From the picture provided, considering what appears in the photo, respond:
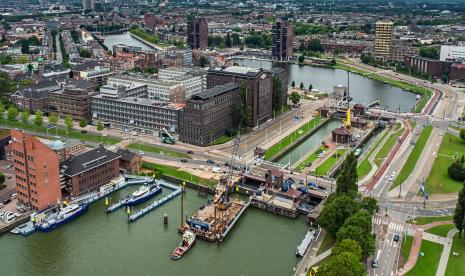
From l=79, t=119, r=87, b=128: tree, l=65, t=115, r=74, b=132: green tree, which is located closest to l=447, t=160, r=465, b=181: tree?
l=79, t=119, r=87, b=128: tree

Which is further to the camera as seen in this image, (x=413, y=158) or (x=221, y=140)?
(x=221, y=140)

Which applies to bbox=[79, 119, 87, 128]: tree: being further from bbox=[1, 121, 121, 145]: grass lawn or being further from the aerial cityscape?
bbox=[1, 121, 121, 145]: grass lawn

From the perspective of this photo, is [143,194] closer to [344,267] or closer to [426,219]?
[344,267]

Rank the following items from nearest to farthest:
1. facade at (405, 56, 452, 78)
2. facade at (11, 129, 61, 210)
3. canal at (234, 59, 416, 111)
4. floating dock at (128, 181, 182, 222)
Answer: facade at (11, 129, 61, 210)
floating dock at (128, 181, 182, 222)
canal at (234, 59, 416, 111)
facade at (405, 56, 452, 78)

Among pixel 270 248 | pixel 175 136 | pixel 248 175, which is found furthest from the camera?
pixel 175 136

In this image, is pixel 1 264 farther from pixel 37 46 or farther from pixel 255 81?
pixel 37 46

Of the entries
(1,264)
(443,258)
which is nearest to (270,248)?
(443,258)

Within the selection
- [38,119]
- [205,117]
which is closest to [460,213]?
[205,117]
